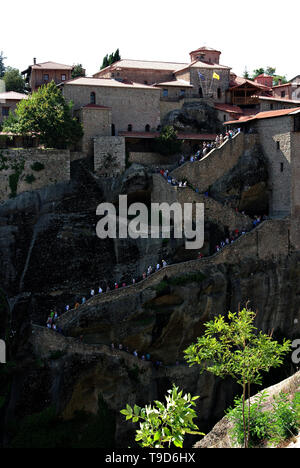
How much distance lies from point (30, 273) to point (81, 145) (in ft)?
38.7

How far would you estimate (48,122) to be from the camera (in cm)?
3994

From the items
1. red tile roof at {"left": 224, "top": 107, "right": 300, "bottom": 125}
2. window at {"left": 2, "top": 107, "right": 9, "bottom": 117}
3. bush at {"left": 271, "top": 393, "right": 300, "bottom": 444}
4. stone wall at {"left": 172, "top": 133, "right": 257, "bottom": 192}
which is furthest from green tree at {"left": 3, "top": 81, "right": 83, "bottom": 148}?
bush at {"left": 271, "top": 393, "right": 300, "bottom": 444}

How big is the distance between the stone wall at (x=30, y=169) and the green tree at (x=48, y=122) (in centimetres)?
138

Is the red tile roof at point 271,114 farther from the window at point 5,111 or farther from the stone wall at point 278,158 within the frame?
the window at point 5,111

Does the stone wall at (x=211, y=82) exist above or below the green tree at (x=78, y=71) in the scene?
below

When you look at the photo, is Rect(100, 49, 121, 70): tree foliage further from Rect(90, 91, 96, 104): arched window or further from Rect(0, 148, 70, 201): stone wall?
Rect(0, 148, 70, 201): stone wall

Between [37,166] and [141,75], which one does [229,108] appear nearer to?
[141,75]

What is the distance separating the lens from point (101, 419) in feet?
99.4

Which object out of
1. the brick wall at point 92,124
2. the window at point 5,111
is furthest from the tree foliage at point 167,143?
the window at point 5,111

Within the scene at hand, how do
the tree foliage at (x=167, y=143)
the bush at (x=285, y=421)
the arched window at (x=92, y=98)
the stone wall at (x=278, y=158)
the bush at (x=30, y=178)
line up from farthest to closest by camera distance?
the arched window at (x=92, y=98) → the tree foliage at (x=167, y=143) → the stone wall at (x=278, y=158) → the bush at (x=30, y=178) → the bush at (x=285, y=421)

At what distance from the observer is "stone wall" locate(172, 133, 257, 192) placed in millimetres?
39375

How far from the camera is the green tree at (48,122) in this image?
39969 millimetres

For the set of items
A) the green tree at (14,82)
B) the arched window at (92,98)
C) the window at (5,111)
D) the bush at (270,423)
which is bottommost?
the bush at (270,423)

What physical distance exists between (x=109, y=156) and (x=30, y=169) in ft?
19.9
